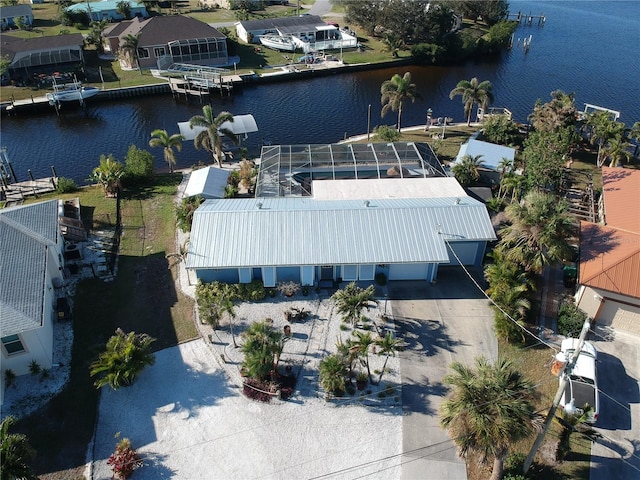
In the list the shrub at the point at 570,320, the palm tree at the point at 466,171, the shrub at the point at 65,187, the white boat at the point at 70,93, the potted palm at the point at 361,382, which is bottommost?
the potted palm at the point at 361,382

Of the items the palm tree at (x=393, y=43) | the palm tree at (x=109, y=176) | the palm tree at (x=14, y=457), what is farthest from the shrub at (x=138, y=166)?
the palm tree at (x=393, y=43)

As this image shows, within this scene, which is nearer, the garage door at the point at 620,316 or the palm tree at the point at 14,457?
the palm tree at the point at 14,457

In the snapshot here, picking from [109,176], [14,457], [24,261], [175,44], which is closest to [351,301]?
[14,457]

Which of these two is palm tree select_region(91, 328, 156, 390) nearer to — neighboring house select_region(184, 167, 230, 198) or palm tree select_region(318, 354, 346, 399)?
palm tree select_region(318, 354, 346, 399)

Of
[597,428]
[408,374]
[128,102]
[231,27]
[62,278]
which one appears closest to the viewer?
[597,428]

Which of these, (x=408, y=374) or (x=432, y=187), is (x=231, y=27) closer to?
(x=432, y=187)

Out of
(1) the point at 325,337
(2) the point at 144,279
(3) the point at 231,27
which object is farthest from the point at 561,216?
(3) the point at 231,27

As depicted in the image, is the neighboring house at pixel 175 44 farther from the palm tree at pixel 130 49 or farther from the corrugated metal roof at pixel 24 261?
the corrugated metal roof at pixel 24 261

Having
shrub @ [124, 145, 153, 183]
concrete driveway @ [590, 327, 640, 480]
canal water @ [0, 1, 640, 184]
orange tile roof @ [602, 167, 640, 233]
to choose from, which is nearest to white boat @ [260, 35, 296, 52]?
canal water @ [0, 1, 640, 184]
